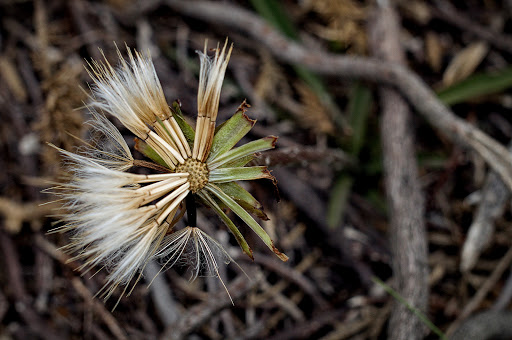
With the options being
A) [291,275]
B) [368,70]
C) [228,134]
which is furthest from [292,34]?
[228,134]

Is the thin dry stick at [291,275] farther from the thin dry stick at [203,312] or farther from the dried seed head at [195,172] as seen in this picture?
the dried seed head at [195,172]

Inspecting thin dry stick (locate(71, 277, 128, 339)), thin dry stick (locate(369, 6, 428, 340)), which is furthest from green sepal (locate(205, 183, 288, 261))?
thin dry stick (locate(71, 277, 128, 339))

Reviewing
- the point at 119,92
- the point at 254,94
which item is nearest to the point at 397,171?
the point at 254,94

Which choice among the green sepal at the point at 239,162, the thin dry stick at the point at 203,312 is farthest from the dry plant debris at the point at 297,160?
the green sepal at the point at 239,162

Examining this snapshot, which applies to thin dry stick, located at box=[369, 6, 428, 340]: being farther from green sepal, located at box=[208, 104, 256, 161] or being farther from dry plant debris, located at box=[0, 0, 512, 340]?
green sepal, located at box=[208, 104, 256, 161]

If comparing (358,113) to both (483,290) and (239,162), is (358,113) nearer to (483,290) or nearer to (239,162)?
(483,290)
